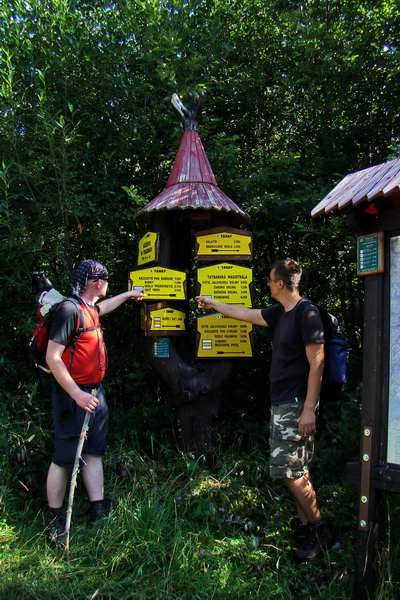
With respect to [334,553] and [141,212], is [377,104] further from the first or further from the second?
[334,553]

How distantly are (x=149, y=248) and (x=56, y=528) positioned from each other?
89.1 inches

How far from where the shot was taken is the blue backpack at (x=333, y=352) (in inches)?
126

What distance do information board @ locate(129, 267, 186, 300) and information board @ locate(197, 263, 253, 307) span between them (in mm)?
182

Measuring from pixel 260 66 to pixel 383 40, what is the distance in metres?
1.36

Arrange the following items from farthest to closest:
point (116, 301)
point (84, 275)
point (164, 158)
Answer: point (164, 158) < point (116, 301) < point (84, 275)

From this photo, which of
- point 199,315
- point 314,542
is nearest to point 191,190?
point 199,315

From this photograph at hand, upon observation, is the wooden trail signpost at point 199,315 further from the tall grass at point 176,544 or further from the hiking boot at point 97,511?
the hiking boot at point 97,511

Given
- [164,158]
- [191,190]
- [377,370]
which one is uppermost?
[164,158]

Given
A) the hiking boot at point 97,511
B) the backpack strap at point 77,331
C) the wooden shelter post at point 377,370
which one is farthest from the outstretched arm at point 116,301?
the wooden shelter post at point 377,370

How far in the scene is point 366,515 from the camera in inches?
107

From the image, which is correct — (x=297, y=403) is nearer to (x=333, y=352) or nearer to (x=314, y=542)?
(x=333, y=352)

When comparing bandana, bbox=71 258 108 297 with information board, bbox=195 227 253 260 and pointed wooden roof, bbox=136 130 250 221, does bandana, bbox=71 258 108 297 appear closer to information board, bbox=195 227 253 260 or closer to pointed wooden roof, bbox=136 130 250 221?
pointed wooden roof, bbox=136 130 250 221

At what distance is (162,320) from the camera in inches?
163

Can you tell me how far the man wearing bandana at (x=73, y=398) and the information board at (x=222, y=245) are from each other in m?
0.99
